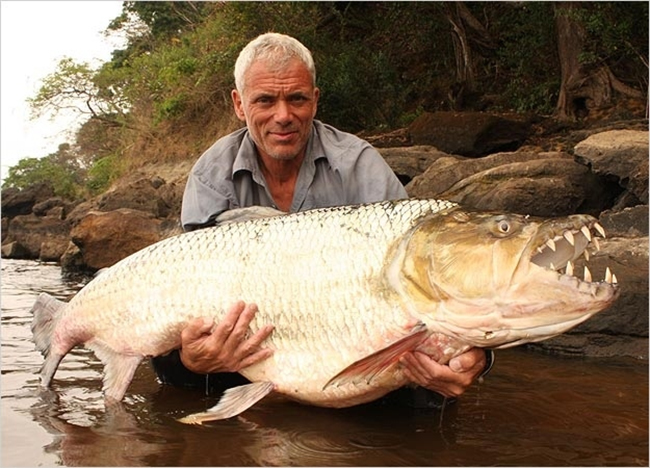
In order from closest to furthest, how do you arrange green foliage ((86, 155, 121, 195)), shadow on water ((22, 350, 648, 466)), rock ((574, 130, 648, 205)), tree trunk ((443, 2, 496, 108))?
1. shadow on water ((22, 350, 648, 466))
2. rock ((574, 130, 648, 205))
3. tree trunk ((443, 2, 496, 108))
4. green foliage ((86, 155, 121, 195))

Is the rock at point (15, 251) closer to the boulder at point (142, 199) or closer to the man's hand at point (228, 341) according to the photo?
the boulder at point (142, 199)

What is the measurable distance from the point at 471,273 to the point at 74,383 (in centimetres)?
262

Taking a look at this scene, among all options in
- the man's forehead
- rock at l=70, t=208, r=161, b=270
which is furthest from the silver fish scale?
rock at l=70, t=208, r=161, b=270

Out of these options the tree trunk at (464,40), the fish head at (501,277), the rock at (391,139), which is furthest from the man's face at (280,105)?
the tree trunk at (464,40)

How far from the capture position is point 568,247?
290 centimetres

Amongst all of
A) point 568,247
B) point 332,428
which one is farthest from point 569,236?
point 332,428

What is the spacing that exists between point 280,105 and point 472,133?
9.50 meters

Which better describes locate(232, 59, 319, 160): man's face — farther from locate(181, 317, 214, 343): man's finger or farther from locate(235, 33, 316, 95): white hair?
locate(181, 317, 214, 343): man's finger

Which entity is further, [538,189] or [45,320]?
[538,189]

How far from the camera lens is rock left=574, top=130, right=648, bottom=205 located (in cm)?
774

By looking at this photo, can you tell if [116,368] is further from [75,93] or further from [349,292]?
[75,93]

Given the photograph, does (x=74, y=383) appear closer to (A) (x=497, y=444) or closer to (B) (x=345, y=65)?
(A) (x=497, y=444)

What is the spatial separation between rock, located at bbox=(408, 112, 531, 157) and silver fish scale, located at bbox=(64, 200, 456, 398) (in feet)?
34.0

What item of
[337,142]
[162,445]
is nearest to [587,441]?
[162,445]
